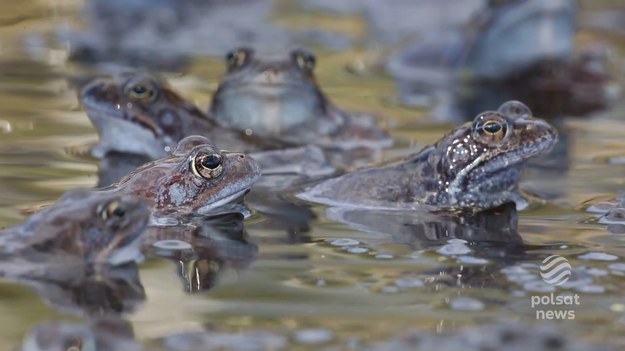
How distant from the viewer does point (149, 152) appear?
24.2 feet

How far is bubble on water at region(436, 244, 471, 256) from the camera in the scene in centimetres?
A: 520

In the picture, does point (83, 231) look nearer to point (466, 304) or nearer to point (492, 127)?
point (466, 304)

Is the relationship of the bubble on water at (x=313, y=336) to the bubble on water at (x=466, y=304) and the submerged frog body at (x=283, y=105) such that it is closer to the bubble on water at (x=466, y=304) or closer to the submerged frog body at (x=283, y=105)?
the bubble on water at (x=466, y=304)

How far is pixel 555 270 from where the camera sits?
4.88m

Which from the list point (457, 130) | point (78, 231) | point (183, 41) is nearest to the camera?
point (78, 231)

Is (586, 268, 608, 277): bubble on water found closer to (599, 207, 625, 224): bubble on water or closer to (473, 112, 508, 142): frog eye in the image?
(599, 207, 625, 224): bubble on water

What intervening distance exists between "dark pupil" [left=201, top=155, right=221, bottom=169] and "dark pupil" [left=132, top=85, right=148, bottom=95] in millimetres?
1843

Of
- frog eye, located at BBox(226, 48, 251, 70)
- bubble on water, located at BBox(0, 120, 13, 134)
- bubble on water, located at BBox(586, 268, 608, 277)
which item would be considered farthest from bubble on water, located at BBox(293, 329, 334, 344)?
frog eye, located at BBox(226, 48, 251, 70)

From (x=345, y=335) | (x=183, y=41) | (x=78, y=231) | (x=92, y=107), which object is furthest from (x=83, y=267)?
(x=183, y=41)

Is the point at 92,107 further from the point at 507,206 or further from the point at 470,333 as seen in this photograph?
the point at 470,333

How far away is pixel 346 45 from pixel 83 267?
335 inches

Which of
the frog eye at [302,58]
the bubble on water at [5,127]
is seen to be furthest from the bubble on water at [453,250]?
the bubble on water at [5,127]

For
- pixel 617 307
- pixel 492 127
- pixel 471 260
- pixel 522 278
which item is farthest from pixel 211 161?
pixel 617 307

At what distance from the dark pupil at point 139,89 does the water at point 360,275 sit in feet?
1.60
